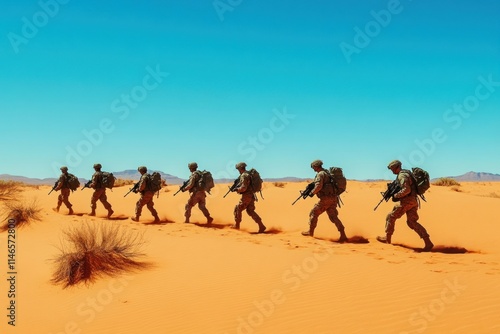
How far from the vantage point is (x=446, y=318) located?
482 centimetres

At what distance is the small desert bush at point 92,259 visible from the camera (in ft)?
24.2

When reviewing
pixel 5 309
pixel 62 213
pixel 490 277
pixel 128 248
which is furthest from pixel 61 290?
pixel 62 213

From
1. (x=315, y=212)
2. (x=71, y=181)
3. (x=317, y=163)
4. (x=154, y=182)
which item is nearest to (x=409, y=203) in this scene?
(x=315, y=212)

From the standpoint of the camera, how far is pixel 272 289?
6.40m

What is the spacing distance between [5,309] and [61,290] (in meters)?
0.89

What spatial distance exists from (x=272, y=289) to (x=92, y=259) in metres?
3.38

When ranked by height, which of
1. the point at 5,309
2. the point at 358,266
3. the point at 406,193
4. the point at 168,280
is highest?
the point at 406,193

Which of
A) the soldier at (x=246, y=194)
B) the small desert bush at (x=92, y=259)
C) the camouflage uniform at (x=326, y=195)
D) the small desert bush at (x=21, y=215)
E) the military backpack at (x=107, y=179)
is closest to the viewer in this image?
the small desert bush at (x=92, y=259)

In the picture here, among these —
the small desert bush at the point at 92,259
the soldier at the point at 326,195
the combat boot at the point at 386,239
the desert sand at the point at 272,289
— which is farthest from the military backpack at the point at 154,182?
the combat boot at the point at 386,239

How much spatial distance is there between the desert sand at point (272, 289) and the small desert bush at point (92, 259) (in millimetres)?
253

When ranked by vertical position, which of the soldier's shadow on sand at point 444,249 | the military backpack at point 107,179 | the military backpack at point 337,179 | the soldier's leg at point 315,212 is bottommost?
the soldier's shadow on sand at point 444,249

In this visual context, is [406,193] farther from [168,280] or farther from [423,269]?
[168,280]

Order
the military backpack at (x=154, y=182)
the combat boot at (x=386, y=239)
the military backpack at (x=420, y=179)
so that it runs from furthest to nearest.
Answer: the military backpack at (x=154, y=182) < the combat boot at (x=386, y=239) < the military backpack at (x=420, y=179)

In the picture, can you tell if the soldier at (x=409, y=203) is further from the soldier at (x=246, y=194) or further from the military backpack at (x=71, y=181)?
the military backpack at (x=71, y=181)
